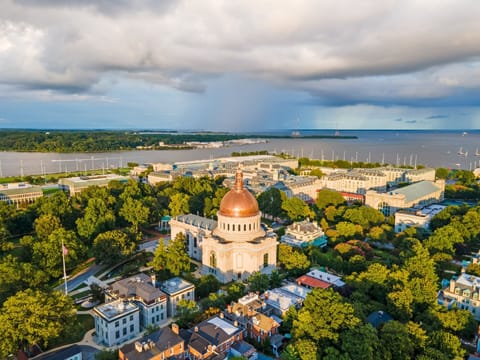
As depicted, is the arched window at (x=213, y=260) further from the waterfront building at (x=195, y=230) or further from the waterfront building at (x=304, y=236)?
the waterfront building at (x=304, y=236)

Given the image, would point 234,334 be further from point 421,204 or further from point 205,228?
point 421,204

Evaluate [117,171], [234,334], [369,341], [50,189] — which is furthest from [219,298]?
[117,171]

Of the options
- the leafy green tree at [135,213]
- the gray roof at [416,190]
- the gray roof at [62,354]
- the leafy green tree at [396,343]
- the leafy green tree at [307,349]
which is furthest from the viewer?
the gray roof at [416,190]

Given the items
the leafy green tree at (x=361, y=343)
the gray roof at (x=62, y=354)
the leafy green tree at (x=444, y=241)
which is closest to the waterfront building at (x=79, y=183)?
the gray roof at (x=62, y=354)

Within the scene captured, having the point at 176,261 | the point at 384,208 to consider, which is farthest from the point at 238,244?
the point at 384,208

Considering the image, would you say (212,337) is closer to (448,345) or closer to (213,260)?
(213,260)

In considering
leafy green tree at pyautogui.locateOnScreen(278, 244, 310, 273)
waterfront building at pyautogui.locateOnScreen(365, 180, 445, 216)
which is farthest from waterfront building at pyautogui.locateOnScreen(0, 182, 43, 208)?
waterfront building at pyautogui.locateOnScreen(365, 180, 445, 216)

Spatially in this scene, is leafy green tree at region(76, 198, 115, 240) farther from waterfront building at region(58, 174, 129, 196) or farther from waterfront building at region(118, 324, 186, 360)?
waterfront building at region(58, 174, 129, 196)
